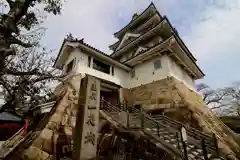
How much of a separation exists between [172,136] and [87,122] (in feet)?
23.9

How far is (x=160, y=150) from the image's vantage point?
8789mm

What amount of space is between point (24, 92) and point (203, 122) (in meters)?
12.6

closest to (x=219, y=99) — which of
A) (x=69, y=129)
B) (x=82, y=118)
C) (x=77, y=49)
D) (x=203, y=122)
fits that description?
(x=203, y=122)

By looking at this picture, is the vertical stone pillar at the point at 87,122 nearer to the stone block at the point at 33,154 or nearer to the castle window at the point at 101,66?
the stone block at the point at 33,154

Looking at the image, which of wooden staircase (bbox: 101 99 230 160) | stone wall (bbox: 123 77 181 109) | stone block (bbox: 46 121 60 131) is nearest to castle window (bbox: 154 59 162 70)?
stone wall (bbox: 123 77 181 109)

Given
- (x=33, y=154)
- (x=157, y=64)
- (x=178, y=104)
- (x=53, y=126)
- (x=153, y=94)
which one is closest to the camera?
(x=33, y=154)

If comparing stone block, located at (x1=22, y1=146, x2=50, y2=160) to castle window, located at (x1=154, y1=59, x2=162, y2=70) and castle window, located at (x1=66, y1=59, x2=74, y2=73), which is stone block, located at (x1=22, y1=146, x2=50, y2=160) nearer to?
castle window, located at (x1=66, y1=59, x2=74, y2=73)

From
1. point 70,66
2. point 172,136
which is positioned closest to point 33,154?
point 172,136

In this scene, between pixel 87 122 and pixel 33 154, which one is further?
pixel 33 154

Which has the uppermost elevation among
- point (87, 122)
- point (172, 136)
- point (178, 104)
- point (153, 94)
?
point (153, 94)

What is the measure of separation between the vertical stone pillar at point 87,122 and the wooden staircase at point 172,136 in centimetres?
349

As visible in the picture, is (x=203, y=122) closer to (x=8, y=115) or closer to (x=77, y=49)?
(x=77, y=49)

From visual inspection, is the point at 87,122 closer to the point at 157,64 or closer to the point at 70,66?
the point at 70,66

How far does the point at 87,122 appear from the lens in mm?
5422
